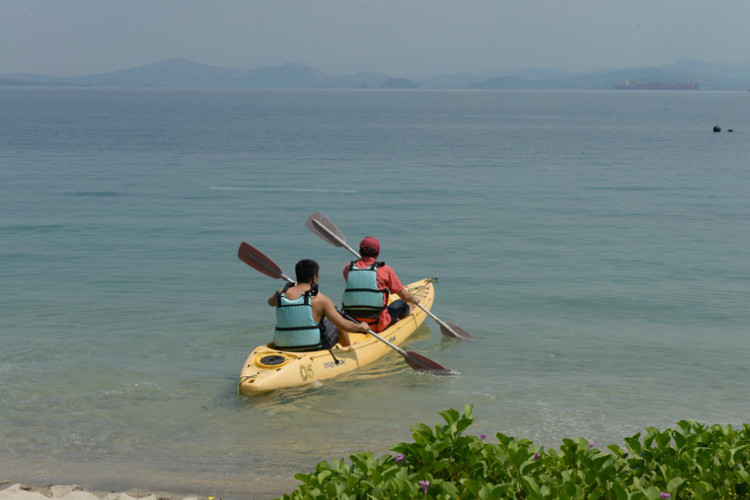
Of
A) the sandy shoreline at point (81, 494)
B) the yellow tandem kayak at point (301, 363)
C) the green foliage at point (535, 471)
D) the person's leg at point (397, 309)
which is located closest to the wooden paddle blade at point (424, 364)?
the yellow tandem kayak at point (301, 363)

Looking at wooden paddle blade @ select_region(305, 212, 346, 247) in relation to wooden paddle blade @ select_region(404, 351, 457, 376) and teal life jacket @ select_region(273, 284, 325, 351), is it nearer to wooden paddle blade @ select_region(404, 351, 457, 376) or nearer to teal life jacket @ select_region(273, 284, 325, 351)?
wooden paddle blade @ select_region(404, 351, 457, 376)

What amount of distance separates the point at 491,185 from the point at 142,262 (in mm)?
19923

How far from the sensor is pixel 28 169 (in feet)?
134

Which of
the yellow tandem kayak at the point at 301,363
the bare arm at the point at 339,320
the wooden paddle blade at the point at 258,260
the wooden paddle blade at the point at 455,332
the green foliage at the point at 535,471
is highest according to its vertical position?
the green foliage at the point at 535,471

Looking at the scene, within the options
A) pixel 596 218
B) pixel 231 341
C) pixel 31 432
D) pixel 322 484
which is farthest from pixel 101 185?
pixel 322 484

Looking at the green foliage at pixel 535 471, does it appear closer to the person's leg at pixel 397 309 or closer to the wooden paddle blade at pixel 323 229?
the person's leg at pixel 397 309

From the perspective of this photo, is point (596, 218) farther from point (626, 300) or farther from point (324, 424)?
point (324, 424)

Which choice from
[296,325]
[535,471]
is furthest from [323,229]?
[535,471]

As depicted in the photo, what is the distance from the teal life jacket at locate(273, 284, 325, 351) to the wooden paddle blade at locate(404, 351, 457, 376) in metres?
1.43

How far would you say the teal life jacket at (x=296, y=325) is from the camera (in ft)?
32.1

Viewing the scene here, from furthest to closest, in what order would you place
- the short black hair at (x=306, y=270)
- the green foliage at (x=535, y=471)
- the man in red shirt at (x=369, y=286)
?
the man in red shirt at (x=369, y=286) → the short black hair at (x=306, y=270) → the green foliage at (x=535, y=471)

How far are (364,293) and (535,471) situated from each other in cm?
698

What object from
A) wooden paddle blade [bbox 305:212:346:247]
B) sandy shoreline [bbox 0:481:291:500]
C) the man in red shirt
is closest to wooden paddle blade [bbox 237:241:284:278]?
the man in red shirt

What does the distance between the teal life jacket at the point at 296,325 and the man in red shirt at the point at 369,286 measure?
112 centimetres
